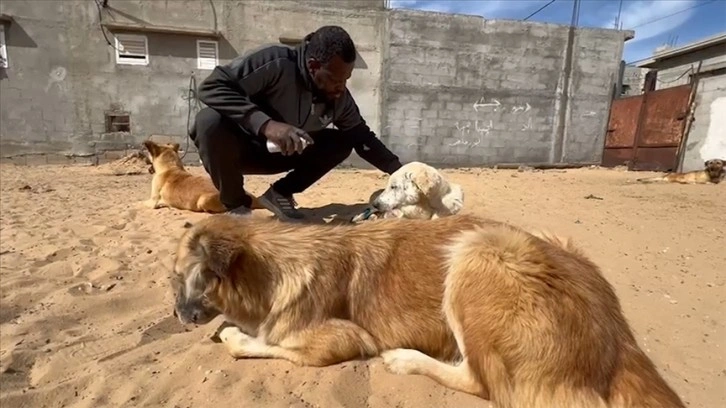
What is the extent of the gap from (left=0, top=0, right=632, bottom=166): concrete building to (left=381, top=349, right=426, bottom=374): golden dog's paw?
12130 millimetres

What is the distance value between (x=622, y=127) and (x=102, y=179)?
49.6 ft

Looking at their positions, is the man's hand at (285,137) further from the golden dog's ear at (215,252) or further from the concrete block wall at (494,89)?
the concrete block wall at (494,89)

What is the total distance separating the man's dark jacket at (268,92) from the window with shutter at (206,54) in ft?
33.2

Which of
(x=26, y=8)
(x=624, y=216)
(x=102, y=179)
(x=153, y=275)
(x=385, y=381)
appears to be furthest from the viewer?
(x=26, y=8)

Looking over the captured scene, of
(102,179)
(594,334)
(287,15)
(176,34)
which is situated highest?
(287,15)

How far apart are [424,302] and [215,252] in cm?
100

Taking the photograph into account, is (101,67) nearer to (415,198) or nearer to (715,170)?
(415,198)

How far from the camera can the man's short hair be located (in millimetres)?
3271

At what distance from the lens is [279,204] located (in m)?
4.55

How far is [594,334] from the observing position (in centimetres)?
161

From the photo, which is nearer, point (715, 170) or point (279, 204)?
point (279, 204)

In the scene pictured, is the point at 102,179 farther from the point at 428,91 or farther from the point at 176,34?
the point at 428,91

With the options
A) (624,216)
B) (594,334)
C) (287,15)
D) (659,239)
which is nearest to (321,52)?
(594,334)

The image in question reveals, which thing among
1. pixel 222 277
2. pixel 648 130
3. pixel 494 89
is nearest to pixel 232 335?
pixel 222 277
